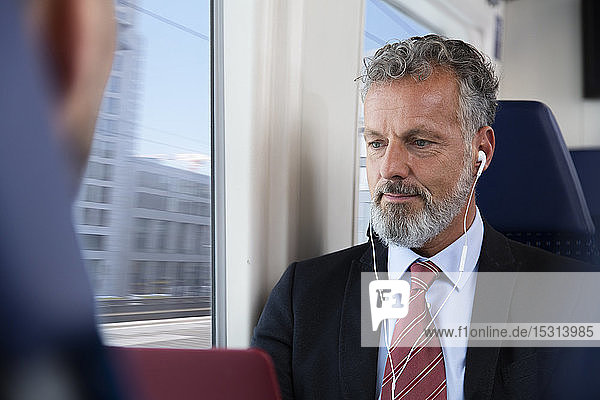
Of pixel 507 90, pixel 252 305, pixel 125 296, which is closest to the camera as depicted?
pixel 125 296

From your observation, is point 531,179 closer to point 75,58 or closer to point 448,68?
point 448,68

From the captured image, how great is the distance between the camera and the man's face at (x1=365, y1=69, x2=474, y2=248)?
1.32 m

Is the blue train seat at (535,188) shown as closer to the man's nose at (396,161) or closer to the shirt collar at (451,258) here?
the shirt collar at (451,258)

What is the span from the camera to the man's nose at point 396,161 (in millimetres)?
1333

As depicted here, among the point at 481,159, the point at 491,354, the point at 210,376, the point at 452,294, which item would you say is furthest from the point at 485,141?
the point at 210,376

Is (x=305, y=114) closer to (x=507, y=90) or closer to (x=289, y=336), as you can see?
(x=289, y=336)

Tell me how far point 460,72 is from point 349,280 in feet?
1.48

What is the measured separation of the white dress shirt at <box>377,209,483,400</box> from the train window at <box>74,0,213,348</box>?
39 cm

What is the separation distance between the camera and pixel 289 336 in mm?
1349

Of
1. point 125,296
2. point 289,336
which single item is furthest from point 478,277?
point 125,296

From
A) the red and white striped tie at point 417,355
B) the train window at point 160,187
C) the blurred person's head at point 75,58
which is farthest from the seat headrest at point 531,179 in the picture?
the blurred person's head at point 75,58

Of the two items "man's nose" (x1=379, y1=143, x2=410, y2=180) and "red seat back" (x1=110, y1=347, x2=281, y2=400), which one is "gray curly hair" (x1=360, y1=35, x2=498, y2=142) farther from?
"red seat back" (x1=110, y1=347, x2=281, y2=400)

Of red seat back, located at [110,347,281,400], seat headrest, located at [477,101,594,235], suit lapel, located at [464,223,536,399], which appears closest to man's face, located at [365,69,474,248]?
suit lapel, located at [464,223,536,399]

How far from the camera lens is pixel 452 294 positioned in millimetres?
1307
